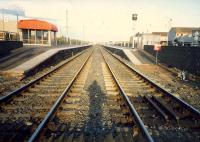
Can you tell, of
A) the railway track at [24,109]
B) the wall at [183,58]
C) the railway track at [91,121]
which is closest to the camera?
the railway track at [91,121]

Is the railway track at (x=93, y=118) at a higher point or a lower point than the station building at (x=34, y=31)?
lower

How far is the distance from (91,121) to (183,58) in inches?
540

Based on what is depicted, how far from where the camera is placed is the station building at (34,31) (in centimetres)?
3915

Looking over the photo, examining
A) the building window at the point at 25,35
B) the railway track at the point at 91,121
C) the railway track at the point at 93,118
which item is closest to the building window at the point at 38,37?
the building window at the point at 25,35

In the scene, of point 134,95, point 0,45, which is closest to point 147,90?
point 134,95

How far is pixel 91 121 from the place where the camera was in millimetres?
A: 6949

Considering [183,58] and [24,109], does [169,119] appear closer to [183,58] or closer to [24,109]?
[24,109]

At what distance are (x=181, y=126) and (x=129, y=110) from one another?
4.99 feet

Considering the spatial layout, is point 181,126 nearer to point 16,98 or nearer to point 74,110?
point 74,110

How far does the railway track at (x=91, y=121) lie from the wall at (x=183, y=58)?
845 cm

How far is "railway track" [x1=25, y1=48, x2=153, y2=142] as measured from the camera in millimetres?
5785

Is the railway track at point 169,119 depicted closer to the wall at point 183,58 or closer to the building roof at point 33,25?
the wall at point 183,58

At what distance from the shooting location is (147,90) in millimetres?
11500

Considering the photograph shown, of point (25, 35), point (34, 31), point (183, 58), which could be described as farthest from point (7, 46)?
point (25, 35)
